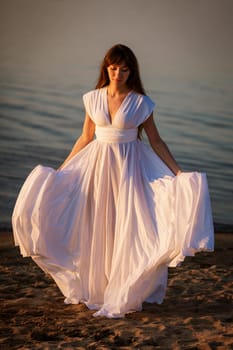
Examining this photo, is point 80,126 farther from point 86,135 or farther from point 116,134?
point 116,134

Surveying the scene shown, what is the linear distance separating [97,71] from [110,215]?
13.6 ft

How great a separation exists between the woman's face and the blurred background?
3.87 m

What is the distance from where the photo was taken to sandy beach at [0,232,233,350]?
4137 mm

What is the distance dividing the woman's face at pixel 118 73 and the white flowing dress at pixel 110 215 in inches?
3.4

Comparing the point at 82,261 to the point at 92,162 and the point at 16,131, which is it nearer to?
the point at 92,162

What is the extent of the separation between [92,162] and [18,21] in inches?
170

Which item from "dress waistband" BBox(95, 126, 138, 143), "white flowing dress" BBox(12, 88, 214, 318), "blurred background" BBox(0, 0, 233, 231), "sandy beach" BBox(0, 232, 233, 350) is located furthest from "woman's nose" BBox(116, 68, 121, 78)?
"blurred background" BBox(0, 0, 233, 231)

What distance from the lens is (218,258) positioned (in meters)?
6.78

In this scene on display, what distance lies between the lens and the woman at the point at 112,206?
4461mm

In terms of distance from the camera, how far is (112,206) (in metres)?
4.65

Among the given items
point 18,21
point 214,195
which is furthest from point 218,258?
point 18,21

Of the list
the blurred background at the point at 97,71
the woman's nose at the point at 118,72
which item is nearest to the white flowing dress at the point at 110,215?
the woman's nose at the point at 118,72

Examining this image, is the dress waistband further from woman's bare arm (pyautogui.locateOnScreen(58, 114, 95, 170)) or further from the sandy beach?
the sandy beach

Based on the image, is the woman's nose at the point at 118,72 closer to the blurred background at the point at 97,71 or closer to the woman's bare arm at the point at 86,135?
the woman's bare arm at the point at 86,135
